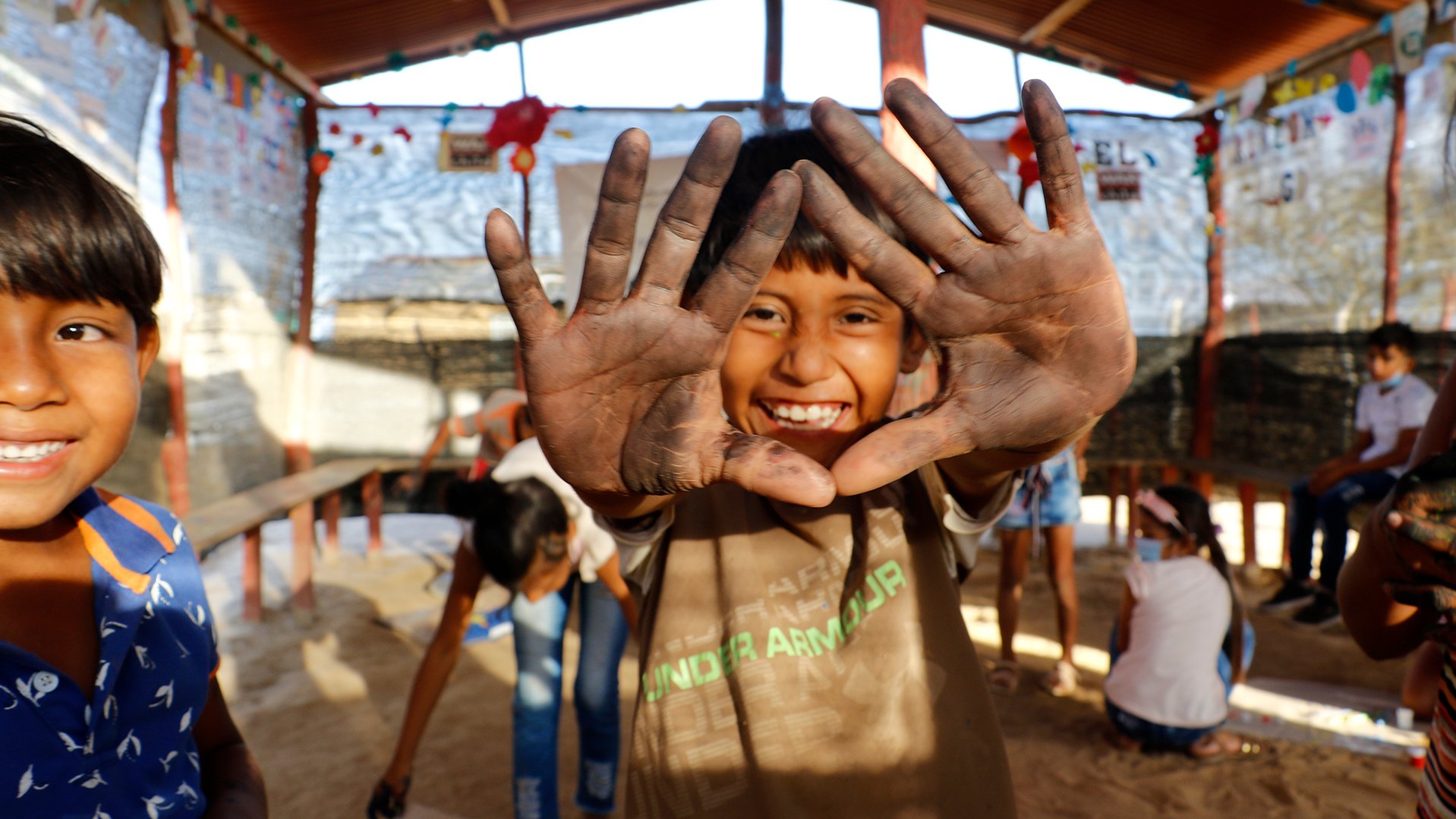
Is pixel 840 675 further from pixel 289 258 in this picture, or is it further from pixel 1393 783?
pixel 289 258

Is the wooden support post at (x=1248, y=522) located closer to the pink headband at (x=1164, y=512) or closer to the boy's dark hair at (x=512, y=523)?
the pink headband at (x=1164, y=512)

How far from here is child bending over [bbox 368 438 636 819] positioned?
78.5 inches

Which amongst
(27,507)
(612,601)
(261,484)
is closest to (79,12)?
(261,484)

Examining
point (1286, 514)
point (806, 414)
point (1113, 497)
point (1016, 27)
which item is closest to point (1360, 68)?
point (1016, 27)

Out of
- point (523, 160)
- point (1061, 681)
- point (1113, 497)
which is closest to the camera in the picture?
point (1061, 681)

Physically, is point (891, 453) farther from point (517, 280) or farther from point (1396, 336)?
point (1396, 336)

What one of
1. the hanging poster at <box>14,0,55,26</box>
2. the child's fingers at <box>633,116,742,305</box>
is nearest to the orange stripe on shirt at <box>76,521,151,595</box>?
the child's fingers at <box>633,116,742,305</box>

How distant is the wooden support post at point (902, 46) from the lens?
88.3 inches

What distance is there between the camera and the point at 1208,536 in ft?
9.18

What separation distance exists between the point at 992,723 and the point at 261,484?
5138 millimetres

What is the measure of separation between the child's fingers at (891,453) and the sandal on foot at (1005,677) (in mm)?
2859

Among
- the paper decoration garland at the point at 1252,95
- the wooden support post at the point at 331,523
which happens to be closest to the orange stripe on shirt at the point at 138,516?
the wooden support post at the point at 331,523

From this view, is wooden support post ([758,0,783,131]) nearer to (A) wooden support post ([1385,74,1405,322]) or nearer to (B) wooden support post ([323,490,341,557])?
(A) wooden support post ([1385,74,1405,322])

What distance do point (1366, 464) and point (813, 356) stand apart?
4462 mm
